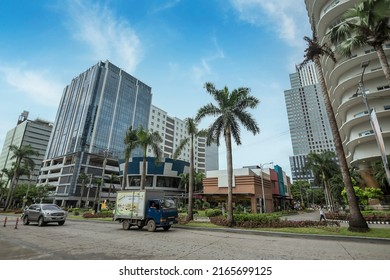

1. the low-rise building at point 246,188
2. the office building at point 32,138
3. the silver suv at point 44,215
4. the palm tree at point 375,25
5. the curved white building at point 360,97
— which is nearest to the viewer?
the palm tree at point 375,25

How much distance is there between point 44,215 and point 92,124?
83.8 meters

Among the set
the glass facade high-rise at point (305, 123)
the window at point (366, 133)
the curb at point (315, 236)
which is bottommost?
the curb at point (315, 236)

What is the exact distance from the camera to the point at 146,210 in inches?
624

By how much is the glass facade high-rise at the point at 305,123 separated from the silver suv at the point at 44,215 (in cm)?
15082

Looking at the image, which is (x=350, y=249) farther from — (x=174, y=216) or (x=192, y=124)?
(x=192, y=124)

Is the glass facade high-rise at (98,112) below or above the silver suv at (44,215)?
above

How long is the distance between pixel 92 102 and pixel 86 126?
12.0m

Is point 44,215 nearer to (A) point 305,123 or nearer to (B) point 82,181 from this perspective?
(B) point 82,181

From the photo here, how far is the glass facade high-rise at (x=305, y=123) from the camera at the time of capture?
146875 mm

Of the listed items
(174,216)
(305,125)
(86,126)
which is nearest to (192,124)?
(174,216)

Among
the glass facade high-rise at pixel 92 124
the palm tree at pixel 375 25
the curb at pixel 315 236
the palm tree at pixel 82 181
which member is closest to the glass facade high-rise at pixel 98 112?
the glass facade high-rise at pixel 92 124

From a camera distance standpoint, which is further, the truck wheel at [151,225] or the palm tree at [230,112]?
the palm tree at [230,112]

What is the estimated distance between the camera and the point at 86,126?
93.0 m

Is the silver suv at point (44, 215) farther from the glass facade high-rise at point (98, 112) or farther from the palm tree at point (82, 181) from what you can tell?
the glass facade high-rise at point (98, 112)
